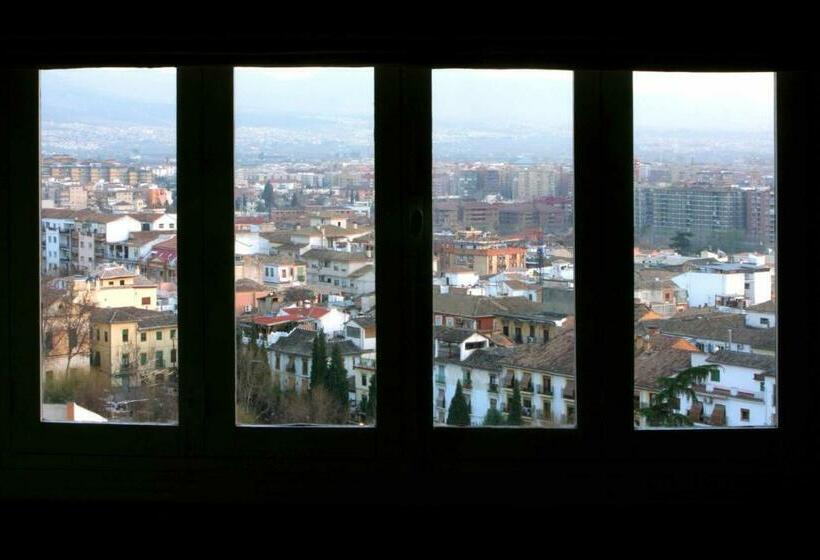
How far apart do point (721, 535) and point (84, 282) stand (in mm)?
2217

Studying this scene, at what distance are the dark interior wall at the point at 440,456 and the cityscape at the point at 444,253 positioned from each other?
0.09 metres

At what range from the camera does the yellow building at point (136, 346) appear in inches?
129

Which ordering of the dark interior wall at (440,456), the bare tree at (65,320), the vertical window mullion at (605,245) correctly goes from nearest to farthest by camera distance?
1. the dark interior wall at (440,456)
2. the vertical window mullion at (605,245)
3. the bare tree at (65,320)

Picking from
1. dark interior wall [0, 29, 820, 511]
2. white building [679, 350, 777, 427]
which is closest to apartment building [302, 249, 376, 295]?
dark interior wall [0, 29, 820, 511]

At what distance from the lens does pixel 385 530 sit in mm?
3135

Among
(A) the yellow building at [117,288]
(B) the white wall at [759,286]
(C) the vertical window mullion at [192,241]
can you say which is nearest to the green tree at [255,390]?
(C) the vertical window mullion at [192,241]

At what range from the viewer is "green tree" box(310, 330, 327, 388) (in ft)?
10.7

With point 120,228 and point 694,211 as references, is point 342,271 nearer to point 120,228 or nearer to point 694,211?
point 120,228

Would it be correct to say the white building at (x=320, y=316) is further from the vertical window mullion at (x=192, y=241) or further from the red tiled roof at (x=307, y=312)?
the vertical window mullion at (x=192, y=241)

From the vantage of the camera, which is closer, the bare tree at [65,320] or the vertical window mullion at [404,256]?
the vertical window mullion at [404,256]

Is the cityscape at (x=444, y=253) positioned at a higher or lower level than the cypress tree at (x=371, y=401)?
higher

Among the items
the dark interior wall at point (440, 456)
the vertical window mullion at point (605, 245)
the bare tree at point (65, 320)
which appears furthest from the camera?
the bare tree at point (65, 320)

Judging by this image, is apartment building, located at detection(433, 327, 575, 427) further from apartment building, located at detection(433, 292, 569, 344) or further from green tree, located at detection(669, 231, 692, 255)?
green tree, located at detection(669, 231, 692, 255)

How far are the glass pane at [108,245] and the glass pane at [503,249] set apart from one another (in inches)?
35.4
